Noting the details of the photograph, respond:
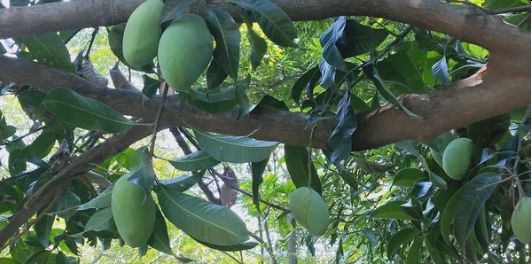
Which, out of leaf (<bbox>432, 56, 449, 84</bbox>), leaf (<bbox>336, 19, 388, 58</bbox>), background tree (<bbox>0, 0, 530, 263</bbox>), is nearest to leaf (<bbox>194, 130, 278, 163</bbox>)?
background tree (<bbox>0, 0, 530, 263</bbox>)

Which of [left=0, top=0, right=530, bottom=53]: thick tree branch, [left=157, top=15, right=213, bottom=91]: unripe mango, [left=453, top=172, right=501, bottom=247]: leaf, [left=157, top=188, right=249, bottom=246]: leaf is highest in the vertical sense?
[left=157, top=15, right=213, bottom=91]: unripe mango

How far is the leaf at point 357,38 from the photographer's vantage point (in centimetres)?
117

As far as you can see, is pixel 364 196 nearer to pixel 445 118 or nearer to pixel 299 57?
pixel 299 57

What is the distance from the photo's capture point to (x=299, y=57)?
324 centimetres

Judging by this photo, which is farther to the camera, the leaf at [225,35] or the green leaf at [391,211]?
the green leaf at [391,211]

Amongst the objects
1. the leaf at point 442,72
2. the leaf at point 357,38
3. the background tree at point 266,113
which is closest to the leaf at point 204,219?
the background tree at point 266,113

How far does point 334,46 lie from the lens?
1.14m

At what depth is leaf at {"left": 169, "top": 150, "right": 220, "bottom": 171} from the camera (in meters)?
1.04

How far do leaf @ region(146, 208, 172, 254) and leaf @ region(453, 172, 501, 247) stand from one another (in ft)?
1.82

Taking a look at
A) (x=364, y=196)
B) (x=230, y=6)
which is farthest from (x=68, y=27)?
(x=364, y=196)

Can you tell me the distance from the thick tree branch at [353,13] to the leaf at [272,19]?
0.06 metres

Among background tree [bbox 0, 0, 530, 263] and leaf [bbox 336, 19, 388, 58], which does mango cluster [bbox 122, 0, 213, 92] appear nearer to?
background tree [bbox 0, 0, 530, 263]

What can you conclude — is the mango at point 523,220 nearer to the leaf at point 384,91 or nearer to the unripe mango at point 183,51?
the leaf at point 384,91

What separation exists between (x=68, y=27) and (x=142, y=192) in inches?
11.4
